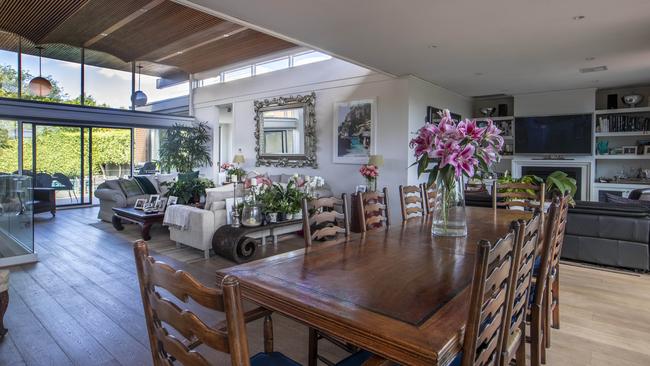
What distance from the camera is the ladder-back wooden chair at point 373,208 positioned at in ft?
8.22

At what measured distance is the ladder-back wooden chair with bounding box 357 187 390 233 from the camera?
8.22 feet

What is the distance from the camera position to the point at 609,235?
4.06 m

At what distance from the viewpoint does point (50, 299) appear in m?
3.25

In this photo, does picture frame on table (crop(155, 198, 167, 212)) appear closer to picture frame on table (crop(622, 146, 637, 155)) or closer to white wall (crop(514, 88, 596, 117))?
white wall (crop(514, 88, 596, 117))

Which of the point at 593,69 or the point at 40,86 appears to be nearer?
the point at 593,69

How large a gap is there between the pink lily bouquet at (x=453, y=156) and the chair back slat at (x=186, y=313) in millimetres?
1499

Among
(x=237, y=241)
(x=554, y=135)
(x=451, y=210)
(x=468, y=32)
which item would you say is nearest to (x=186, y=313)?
(x=451, y=210)

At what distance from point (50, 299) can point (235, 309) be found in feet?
11.3

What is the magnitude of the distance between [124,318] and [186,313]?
7.89 feet

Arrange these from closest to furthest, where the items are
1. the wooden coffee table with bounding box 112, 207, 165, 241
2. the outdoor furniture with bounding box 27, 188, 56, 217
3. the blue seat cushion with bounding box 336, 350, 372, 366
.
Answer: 1. the blue seat cushion with bounding box 336, 350, 372, 366
2. the wooden coffee table with bounding box 112, 207, 165, 241
3. the outdoor furniture with bounding box 27, 188, 56, 217

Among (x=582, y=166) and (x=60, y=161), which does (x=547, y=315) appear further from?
(x=60, y=161)

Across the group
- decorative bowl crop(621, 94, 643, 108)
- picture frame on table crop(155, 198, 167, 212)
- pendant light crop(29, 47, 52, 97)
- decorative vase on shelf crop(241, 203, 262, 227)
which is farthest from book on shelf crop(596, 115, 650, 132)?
pendant light crop(29, 47, 52, 97)

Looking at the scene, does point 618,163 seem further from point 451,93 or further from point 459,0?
point 459,0

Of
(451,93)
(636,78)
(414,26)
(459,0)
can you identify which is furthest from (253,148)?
(636,78)
